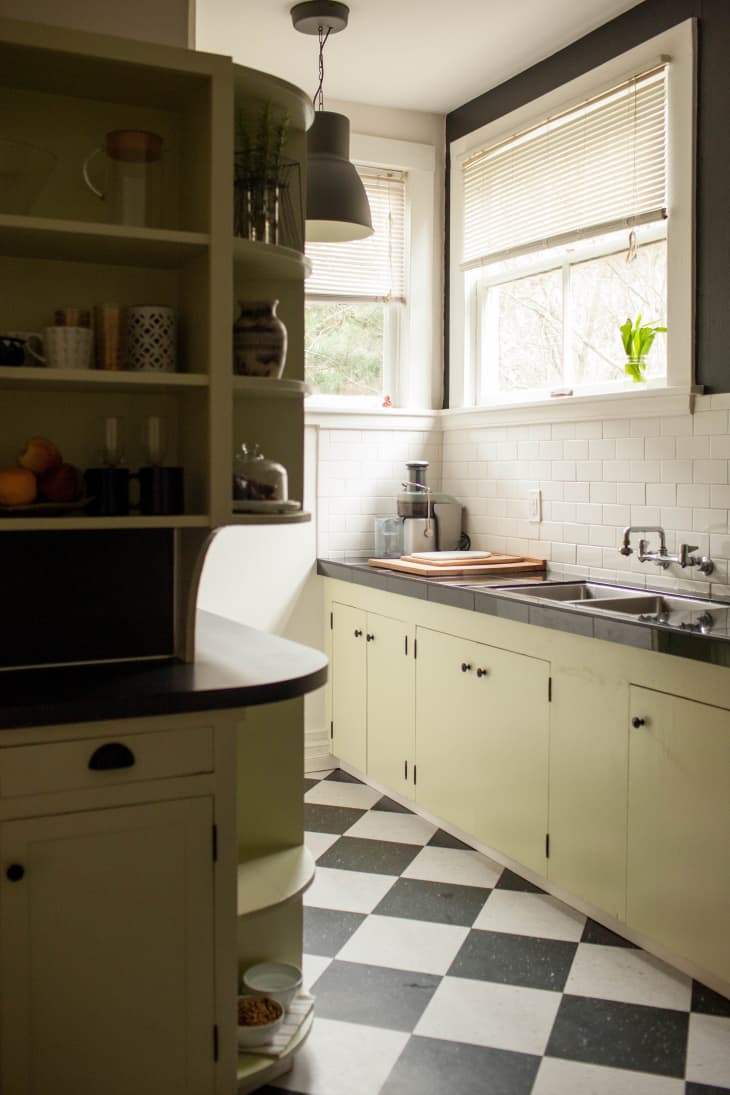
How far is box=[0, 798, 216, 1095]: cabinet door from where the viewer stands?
1982mm

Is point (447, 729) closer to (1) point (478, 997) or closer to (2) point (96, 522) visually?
(1) point (478, 997)

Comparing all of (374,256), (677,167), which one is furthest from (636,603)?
(374,256)

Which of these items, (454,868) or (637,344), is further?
(637,344)

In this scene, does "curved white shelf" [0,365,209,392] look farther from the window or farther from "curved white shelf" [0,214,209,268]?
the window

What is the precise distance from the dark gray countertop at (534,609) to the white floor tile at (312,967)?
→ 1124mm

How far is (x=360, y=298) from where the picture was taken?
189 inches

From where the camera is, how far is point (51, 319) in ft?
7.86

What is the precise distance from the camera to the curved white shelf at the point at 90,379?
215 centimetres

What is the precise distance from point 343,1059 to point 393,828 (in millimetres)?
1497

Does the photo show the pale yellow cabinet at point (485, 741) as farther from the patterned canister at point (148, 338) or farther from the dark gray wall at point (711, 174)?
the patterned canister at point (148, 338)

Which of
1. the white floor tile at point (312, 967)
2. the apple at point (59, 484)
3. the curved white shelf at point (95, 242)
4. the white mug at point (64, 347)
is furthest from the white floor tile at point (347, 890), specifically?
the curved white shelf at point (95, 242)

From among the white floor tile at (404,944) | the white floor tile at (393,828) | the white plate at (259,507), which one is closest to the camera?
the white plate at (259,507)

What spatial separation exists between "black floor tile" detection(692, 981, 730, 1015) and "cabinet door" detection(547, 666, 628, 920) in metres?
0.27

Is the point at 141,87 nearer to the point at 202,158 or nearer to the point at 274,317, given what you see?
the point at 202,158
